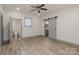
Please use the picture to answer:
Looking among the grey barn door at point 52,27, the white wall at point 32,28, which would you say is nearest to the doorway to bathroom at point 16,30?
the white wall at point 32,28

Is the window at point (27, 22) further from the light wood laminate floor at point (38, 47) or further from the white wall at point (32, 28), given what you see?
the light wood laminate floor at point (38, 47)

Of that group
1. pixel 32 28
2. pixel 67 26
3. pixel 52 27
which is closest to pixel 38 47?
pixel 32 28

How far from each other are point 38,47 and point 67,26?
1205 millimetres

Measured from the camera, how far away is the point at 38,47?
11.6 feet

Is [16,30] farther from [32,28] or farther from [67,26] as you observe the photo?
[67,26]

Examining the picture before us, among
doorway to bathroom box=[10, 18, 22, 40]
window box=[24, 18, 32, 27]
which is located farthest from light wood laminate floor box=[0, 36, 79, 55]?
window box=[24, 18, 32, 27]

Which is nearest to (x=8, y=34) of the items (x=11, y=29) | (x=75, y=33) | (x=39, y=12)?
(x=11, y=29)

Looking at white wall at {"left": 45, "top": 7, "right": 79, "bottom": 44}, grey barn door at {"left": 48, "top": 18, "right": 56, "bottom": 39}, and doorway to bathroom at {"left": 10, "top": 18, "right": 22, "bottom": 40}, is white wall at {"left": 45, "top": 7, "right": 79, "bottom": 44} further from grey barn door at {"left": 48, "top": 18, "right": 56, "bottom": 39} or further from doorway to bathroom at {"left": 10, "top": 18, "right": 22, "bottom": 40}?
doorway to bathroom at {"left": 10, "top": 18, "right": 22, "bottom": 40}

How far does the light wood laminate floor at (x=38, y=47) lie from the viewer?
127 inches

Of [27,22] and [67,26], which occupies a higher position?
[27,22]

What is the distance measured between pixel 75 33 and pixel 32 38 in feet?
4.83

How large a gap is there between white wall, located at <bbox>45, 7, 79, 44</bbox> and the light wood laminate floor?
11.6 inches

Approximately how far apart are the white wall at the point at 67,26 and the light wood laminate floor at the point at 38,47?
29cm
